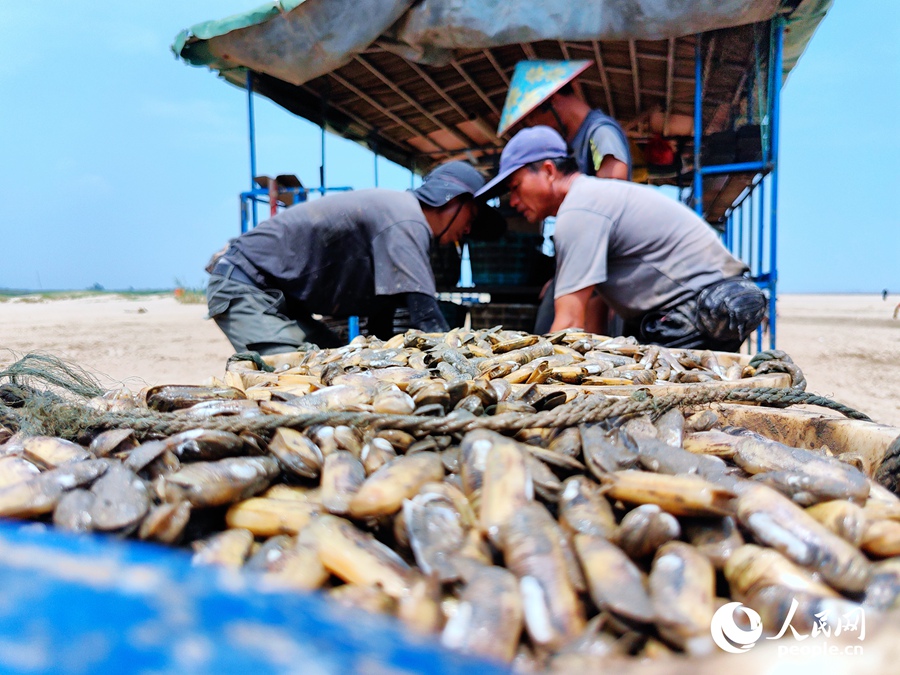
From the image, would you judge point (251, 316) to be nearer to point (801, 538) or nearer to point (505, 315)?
point (505, 315)

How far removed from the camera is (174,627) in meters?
0.48

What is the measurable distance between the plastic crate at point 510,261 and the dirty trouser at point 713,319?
1.37 meters

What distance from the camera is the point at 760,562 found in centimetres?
73

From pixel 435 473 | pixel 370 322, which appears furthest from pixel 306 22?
pixel 435 473

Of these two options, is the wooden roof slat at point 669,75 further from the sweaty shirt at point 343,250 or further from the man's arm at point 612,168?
the sweaty shirt at point 343,250

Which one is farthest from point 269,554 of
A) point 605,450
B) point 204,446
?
point 605,450

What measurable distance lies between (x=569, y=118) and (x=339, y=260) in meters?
2.01

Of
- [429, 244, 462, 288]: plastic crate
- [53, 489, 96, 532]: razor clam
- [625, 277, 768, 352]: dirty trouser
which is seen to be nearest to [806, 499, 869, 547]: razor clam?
[53, 489, 96, 532]: razor clam

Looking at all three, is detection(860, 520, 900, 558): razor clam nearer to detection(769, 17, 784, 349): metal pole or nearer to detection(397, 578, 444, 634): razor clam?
detection(397, 578, 444, 634): razor clam

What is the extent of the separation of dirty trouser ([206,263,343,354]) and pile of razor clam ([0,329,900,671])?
6.24ft

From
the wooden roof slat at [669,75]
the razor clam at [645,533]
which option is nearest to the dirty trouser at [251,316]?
the razor clam at [645,533]

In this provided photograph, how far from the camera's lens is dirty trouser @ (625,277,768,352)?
2506mm

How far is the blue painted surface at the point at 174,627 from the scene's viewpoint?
46cm

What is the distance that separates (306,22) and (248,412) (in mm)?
3434
